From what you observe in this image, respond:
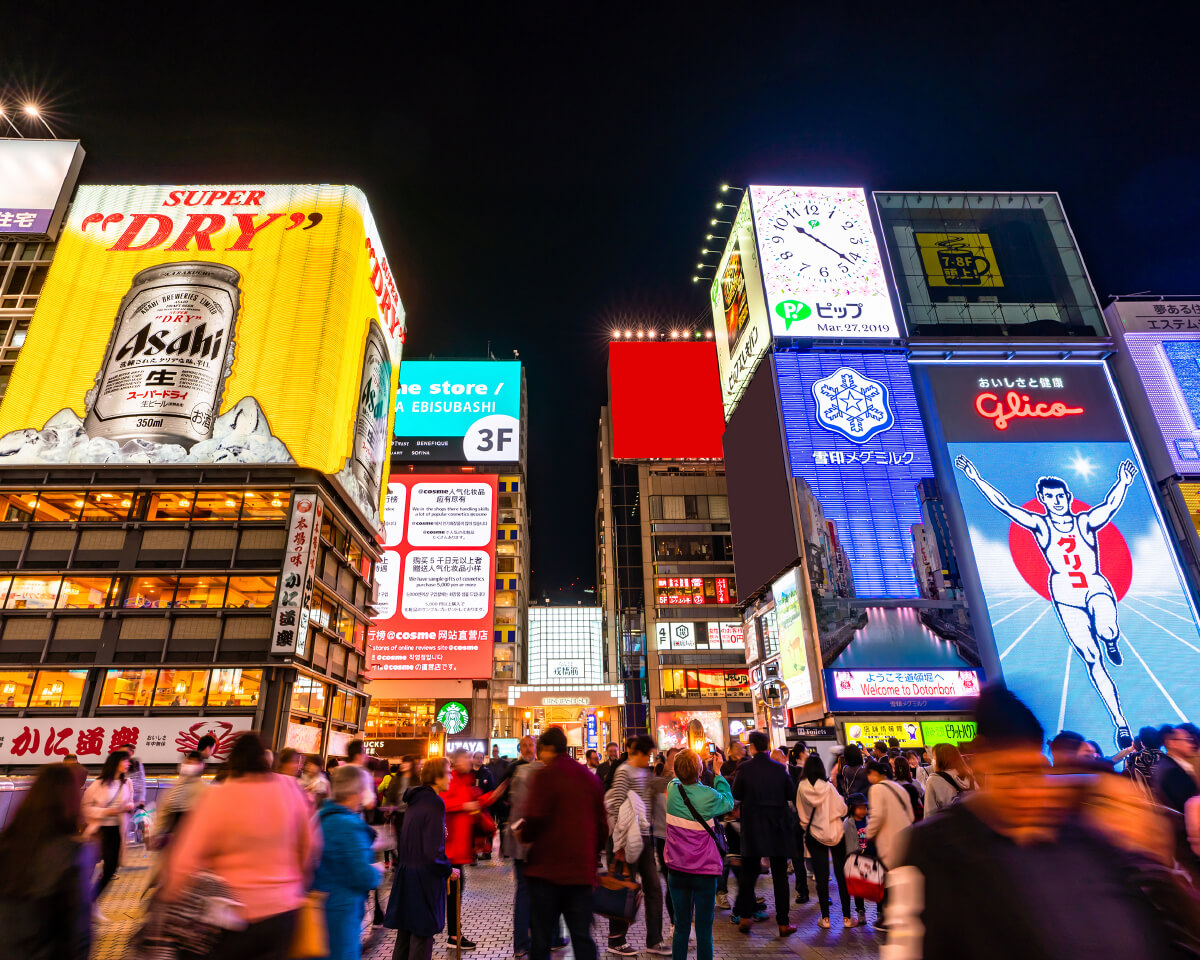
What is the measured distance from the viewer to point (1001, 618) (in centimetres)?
2933

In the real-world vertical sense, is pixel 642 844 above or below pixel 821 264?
below

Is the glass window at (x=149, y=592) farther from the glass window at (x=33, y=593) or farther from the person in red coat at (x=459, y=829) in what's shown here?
the person in red coat at (x=459, y=829)

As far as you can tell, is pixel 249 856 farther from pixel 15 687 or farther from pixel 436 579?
pixel 436 579

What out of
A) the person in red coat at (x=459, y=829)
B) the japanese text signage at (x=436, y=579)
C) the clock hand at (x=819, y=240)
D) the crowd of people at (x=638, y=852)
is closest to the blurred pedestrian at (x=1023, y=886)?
the crowd of people at (x=638, y=852)

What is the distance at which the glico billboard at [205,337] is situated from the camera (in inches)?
992

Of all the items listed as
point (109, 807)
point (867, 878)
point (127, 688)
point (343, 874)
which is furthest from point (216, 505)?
point (867, 878)

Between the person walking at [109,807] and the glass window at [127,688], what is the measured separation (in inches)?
688

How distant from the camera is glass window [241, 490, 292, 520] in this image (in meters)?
25.8

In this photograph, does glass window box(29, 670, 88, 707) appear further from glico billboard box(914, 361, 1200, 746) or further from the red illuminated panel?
the red illuminated panel

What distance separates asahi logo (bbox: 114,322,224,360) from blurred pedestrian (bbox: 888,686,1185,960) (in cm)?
2957

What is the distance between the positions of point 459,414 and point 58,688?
2488 centimetres

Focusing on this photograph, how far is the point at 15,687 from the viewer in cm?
2305

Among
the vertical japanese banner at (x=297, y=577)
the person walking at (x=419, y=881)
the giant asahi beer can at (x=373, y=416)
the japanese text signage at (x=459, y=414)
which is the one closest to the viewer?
the person walking at (x=419, y=881)

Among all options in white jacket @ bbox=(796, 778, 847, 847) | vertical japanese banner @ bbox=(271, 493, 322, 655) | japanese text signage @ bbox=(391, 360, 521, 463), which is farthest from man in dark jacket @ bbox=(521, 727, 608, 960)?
japanese text signage @ bbox=(391, 360, 521, 463)
